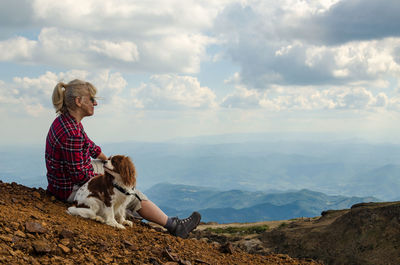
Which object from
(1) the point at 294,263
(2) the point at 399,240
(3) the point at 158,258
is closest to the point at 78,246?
(3) the point at 158,258

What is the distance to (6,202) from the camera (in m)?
7.15

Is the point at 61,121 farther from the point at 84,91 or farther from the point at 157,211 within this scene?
the point at 157,211

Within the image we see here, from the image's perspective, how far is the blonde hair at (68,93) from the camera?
7.13 meters

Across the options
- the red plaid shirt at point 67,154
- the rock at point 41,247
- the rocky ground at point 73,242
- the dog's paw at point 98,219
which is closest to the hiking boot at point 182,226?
the rocky ground at point 73,242

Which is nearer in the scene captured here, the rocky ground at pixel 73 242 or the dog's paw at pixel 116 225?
the rocky ground at pixel 73 242

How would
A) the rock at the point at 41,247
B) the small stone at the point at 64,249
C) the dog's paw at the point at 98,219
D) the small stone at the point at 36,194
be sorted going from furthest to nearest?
1. the small stone at the point at 36,194
2. the dog's paw at the point at 98,219
3. the small stone at the point at 64,249
4. the rock at the point at 41,247

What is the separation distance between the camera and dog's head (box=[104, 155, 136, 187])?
6879mm

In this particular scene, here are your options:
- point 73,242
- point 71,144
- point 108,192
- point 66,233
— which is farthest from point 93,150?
point 73,242

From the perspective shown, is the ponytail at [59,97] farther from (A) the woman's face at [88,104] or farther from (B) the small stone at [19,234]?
(B) the small stone at [19,234]

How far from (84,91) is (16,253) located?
139 inches

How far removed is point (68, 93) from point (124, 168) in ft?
6.36

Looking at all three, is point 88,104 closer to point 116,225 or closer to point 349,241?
point 116,225

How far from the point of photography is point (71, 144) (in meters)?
7.10

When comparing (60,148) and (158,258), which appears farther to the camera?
(60,148)
